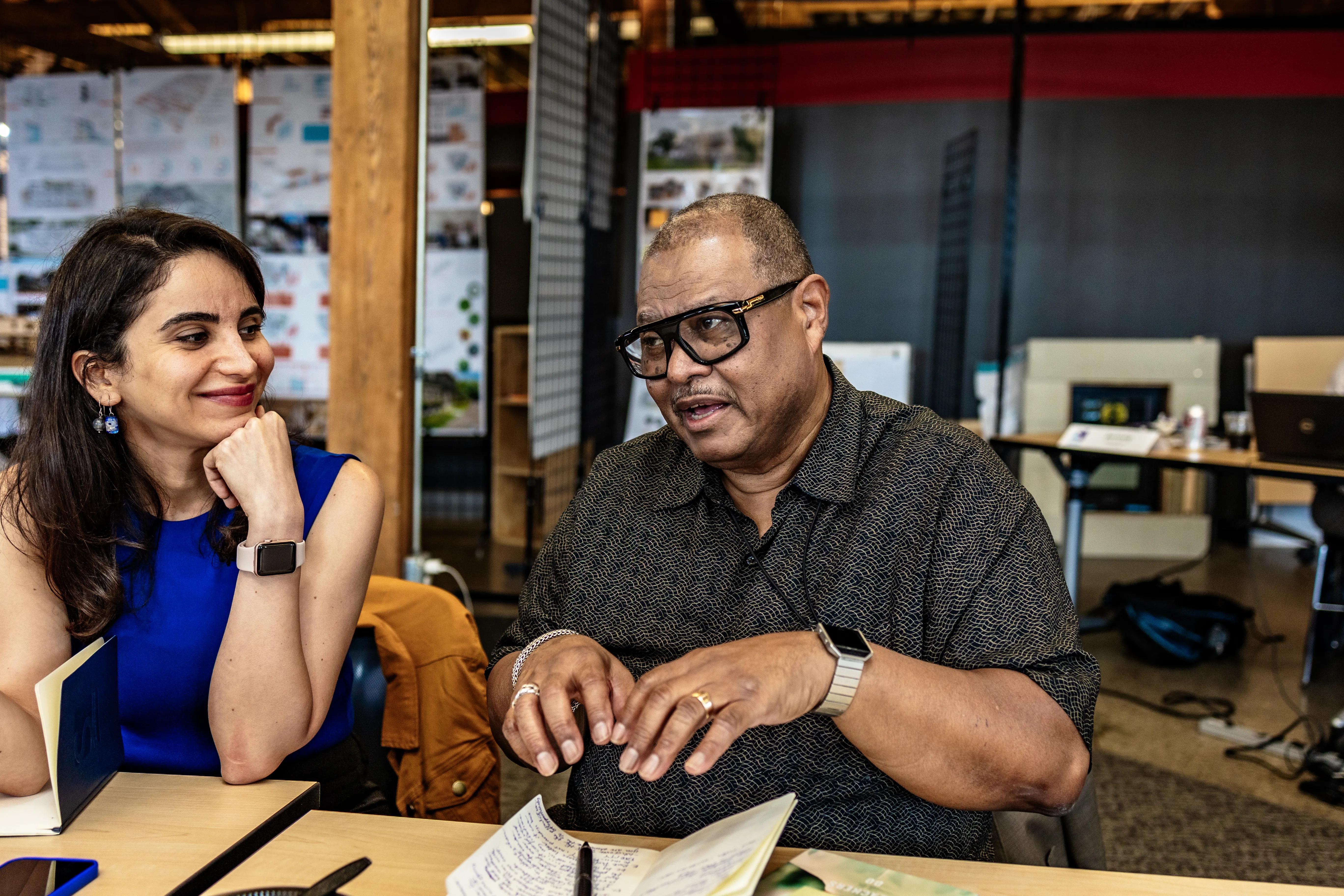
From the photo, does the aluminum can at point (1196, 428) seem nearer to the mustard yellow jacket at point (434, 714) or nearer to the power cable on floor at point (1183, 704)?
the power cable on floor at point (1183, 704)

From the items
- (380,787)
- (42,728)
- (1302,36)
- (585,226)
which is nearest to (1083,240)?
(1302,36)

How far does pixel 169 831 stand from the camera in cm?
114

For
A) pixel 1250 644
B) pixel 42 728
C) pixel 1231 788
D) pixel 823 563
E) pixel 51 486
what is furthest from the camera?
pixel 1250 644

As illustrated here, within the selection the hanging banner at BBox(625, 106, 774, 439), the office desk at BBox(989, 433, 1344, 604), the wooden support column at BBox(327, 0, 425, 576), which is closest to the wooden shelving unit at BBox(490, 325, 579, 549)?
the hanging banner at BBox(625, 106, 774, 439)

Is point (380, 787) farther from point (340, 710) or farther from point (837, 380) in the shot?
point (837, 380)

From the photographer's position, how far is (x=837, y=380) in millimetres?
1611

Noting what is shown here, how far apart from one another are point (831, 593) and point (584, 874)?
54cm

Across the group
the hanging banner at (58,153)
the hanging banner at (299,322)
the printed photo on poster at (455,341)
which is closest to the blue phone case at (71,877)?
the hanging banner at (299,322)

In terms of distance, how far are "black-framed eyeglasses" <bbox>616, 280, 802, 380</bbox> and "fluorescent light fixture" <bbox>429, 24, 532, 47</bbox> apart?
621 centimetres

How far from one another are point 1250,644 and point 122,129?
6806 millimetres

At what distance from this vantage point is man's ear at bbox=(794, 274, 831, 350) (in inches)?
59.0

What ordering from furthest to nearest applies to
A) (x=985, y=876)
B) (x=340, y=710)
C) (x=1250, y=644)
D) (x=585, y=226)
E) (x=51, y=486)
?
(x=585, y=226), (x=1250, y=644), (x=340, y=710), (x=51, y=486), (x=985, y=876)

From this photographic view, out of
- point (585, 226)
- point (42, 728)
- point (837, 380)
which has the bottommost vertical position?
point (42, 728)

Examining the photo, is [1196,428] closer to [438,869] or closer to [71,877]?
[438,869]
